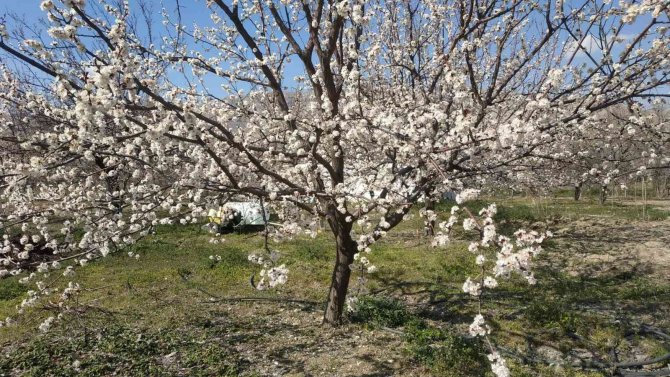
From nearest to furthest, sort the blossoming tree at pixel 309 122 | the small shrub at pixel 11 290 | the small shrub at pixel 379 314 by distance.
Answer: the blossoming tree at pixel 309 122 < the small shrub at pixel 379 314 < the small shrub at pixel 11 290

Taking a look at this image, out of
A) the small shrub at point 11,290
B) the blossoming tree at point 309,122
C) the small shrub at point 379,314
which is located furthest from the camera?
the small shrub at point 11,290

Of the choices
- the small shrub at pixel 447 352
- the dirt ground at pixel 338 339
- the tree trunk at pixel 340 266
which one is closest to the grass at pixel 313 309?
the small shrub at pixel 447 352

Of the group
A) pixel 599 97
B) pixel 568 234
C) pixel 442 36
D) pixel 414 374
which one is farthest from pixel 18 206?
pixel 568 234

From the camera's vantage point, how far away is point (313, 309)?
8539mm

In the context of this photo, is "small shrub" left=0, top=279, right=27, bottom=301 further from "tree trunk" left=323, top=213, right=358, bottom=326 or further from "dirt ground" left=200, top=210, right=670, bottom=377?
"tree trunk" left=323, top=213, right=358, bottom=326

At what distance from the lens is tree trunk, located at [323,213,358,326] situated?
6883 millimetres

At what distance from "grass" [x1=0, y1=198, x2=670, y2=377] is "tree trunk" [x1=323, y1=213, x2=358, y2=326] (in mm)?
423

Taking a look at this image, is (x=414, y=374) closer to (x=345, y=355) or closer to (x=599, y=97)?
(x=345, y=355)

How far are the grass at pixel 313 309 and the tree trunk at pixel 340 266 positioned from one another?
1.39 feet

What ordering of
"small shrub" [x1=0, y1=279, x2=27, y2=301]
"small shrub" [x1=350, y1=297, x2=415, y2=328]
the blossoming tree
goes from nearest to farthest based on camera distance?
the blossoming tree → "small shrub" [x1=350, y1=297, x2=415, y2=328] → "small shrub" [x1=0, y1=279, x2=27, y2=301]

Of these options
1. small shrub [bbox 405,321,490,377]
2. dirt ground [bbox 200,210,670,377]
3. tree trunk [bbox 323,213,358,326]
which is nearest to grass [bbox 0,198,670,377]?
small shrub [bbox 405,321,490,377]

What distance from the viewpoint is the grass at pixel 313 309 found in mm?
6379

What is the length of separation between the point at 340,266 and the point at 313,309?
172cm

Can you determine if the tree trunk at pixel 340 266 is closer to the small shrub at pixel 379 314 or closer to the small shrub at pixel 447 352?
the small shrub at pixel 379 314
